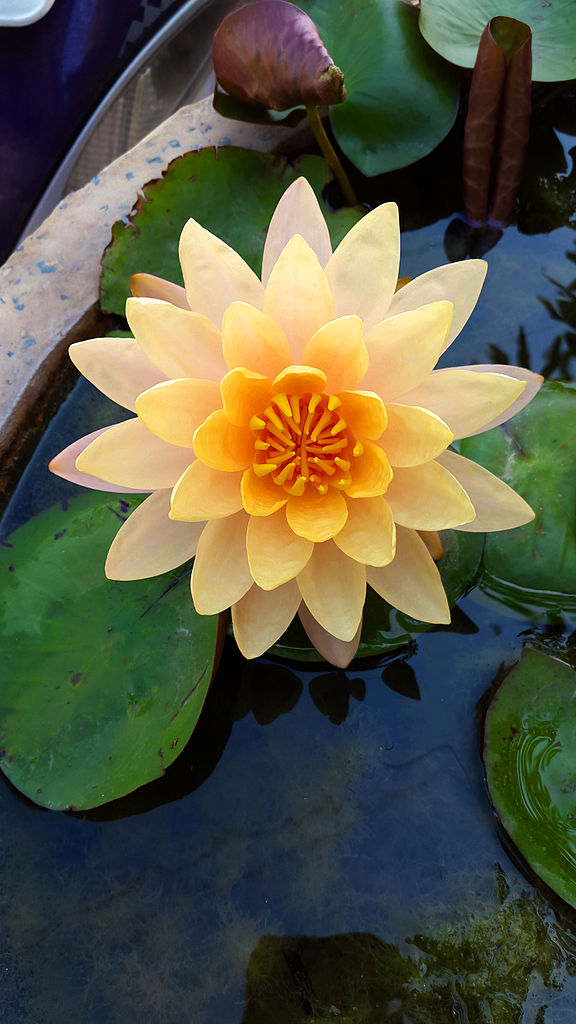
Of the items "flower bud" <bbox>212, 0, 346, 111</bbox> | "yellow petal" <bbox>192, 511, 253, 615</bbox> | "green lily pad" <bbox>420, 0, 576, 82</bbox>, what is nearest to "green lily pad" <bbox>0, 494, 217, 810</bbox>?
"yellow petal" <bbox>192, 511, 253, 615</bbox>

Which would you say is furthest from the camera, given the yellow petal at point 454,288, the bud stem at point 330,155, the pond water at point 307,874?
the bud stem at point 330,155

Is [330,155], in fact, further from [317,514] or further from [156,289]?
[317,514]

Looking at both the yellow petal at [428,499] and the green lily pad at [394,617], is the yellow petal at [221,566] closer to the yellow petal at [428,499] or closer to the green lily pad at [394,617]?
the yellow petal at [428,499]

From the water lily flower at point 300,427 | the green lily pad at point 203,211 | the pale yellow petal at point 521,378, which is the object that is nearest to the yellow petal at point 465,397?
the water lily flower at point 300,427

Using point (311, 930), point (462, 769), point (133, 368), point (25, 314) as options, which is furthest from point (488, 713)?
point (25, 314)

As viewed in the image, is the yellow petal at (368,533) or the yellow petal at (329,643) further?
the yellow petal at (329,643)
